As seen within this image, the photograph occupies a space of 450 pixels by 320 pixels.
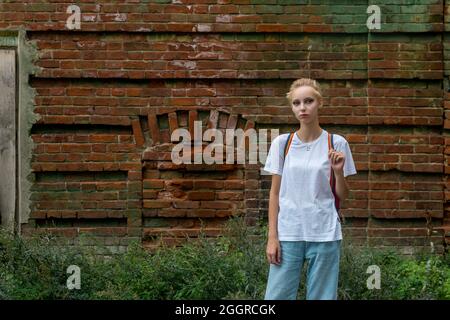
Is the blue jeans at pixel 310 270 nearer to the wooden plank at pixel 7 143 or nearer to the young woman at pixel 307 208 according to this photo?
the young woman at pixel 307 208

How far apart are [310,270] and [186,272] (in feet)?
6.22

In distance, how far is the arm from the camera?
4004mm

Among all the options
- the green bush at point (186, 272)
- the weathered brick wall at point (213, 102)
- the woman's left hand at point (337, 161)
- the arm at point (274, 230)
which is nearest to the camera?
the woman's left hand at point (337, 161)

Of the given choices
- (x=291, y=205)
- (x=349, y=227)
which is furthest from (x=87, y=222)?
(x=291, y=205)

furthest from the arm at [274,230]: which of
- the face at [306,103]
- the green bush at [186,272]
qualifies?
the green bush at [186,272]

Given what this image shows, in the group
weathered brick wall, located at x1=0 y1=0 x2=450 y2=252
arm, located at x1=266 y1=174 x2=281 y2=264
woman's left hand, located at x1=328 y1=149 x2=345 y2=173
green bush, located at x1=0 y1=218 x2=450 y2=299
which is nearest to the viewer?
woman's left hand, located at x1=328 y1=149 x2=345 y2=173

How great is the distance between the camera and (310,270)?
4.01m

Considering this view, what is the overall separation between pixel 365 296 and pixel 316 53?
8.25 feet

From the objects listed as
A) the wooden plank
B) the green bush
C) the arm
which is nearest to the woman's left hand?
the arm

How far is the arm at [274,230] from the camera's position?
4.00m

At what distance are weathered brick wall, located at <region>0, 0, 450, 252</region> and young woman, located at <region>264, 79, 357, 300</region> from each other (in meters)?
2.87

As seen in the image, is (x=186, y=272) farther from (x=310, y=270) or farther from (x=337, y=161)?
(x=337, y=161)

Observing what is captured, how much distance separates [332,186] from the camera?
399 cm

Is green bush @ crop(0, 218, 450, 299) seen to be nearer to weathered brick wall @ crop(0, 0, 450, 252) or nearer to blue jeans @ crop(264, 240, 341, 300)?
weathered brick wall @ crop(0, 0, 450, 252)
